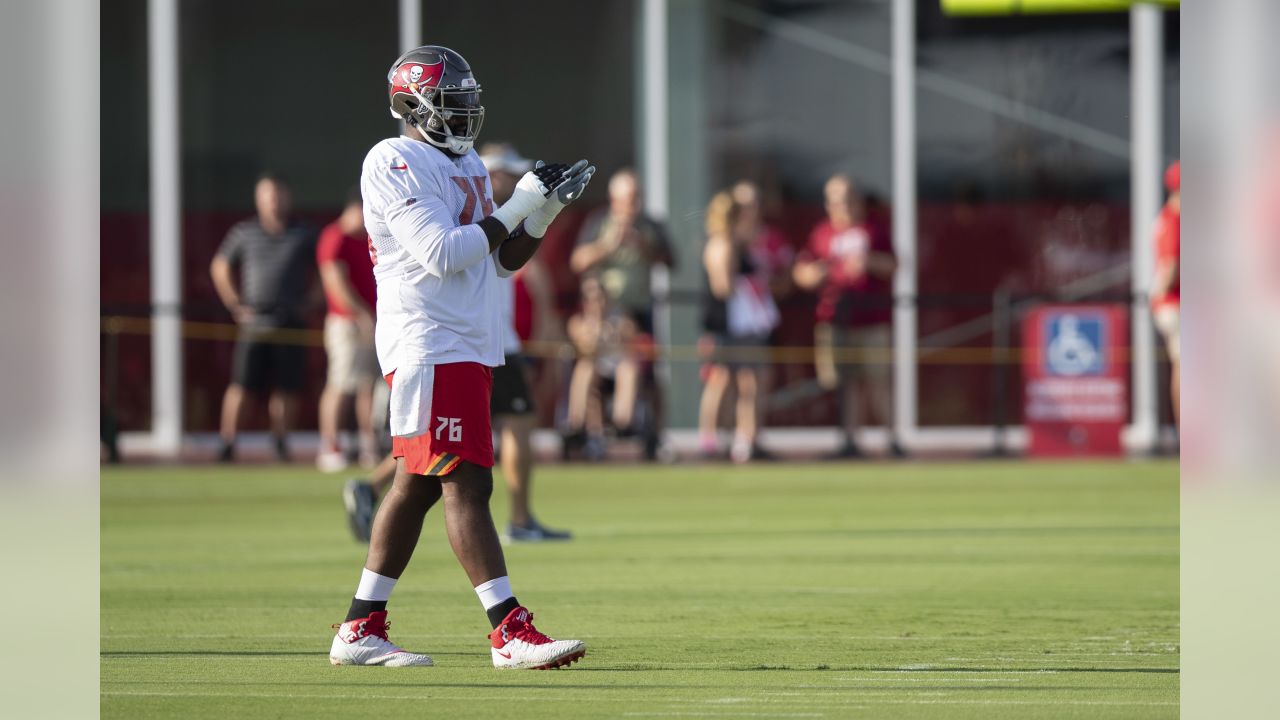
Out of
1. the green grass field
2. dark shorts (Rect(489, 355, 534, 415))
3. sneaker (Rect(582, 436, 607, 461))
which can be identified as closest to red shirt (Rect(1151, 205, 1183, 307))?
the green grass field

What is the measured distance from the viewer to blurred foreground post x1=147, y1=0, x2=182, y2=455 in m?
20.5

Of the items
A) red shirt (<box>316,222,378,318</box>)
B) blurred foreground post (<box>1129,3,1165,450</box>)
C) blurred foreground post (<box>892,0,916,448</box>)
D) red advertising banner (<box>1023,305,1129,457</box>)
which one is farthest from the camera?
blurred foreground post (<box>892,0,916,448</box>)

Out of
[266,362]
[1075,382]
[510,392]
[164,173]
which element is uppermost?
[164,173]

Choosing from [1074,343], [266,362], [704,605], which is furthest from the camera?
[1074,343]

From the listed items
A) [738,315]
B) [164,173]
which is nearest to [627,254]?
[738,315]

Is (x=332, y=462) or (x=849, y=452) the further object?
(x=849, y=452)

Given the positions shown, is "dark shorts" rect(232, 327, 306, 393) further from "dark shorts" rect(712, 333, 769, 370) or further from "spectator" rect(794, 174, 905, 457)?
"spectator" rect(794, 174, 905, 457)

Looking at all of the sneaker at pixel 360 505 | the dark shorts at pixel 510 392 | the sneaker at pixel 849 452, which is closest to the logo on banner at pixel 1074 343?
the sneaker at pixel 849 452

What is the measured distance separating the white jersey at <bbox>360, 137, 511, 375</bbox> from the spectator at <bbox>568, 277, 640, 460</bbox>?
37.4 feet

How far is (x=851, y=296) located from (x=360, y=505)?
27.7 ft

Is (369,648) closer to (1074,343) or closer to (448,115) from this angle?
(448,115)

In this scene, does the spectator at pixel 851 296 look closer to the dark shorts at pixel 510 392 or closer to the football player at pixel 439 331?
the dark shorts at pixel 510 392

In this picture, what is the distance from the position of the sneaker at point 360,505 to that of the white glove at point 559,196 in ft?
13.9

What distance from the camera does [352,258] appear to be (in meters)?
16.4
